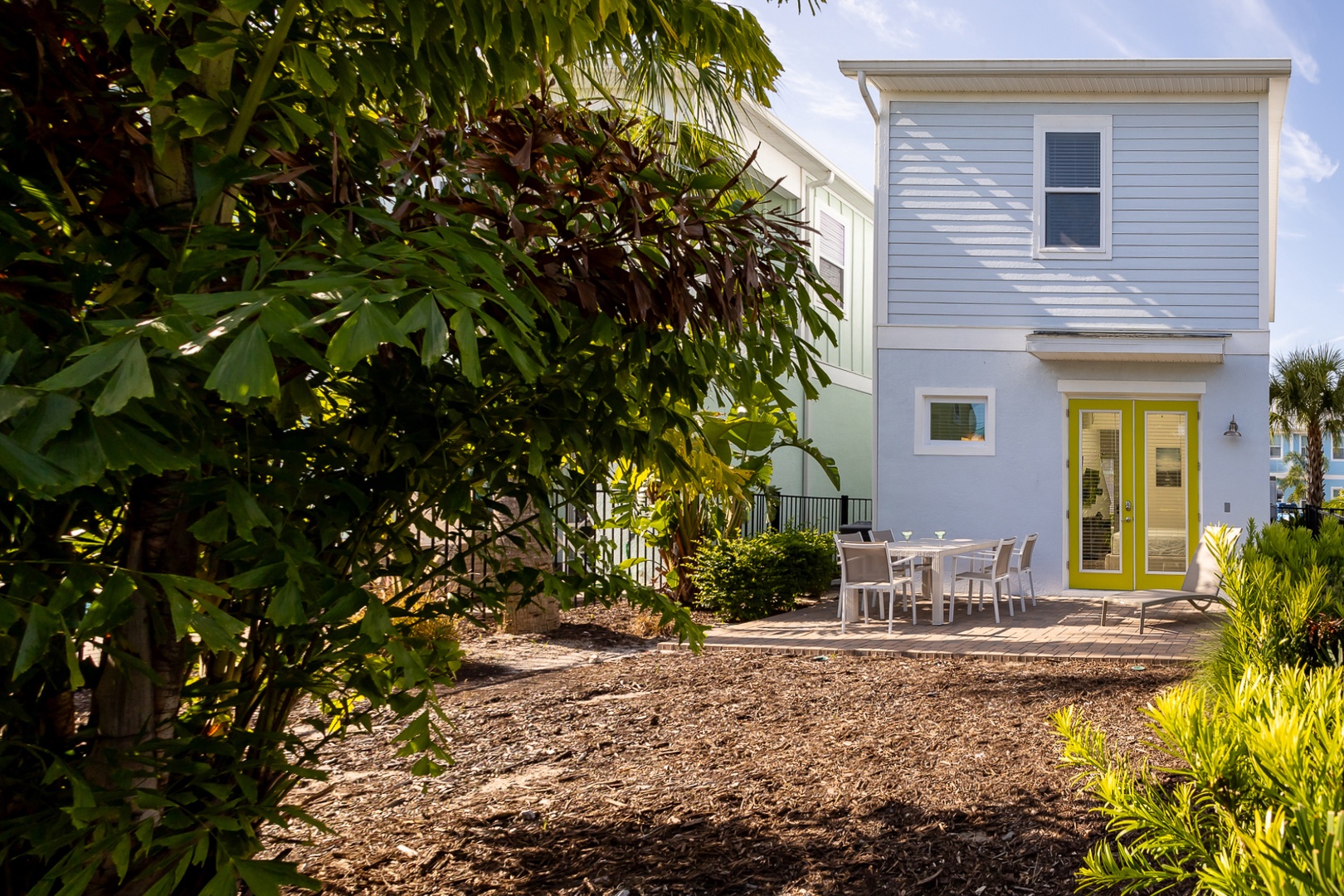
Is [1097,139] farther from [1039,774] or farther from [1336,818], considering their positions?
[1336,818]

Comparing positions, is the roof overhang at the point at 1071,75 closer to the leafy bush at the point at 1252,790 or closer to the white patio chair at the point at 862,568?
the white patio chair at the point at 862,568

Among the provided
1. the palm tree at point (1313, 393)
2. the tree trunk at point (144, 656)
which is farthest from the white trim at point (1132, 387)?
the palm tree at point (1313, 393)

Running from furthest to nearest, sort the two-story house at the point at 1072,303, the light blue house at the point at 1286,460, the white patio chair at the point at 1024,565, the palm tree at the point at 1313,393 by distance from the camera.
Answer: the light blue house at the point at 1286,460
the palm tree at the point at 1313,393
the two-story house at the point at 1072,303
the white patio chair at the point at 1024,565

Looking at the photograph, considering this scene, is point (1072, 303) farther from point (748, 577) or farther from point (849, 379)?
point (849, 379)

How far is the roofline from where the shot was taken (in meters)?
12.6

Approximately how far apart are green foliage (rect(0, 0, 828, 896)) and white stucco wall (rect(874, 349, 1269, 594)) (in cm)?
1103

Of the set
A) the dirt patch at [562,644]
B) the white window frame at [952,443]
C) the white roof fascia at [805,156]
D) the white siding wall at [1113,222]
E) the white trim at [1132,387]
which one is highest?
the white roof fascia at [805,156]

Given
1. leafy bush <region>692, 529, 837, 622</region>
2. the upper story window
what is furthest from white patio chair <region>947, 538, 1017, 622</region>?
the upper story window

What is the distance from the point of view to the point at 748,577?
11.3 m

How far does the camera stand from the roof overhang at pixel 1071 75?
1273 centimetres

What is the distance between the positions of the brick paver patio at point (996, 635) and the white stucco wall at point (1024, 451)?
168cm

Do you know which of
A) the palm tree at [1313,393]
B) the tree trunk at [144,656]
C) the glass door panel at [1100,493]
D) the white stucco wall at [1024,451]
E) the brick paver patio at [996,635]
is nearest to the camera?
the tree trunk at [144,656]

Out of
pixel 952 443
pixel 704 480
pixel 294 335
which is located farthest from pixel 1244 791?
pixel 952 443

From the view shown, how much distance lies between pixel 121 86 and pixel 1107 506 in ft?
42.8
